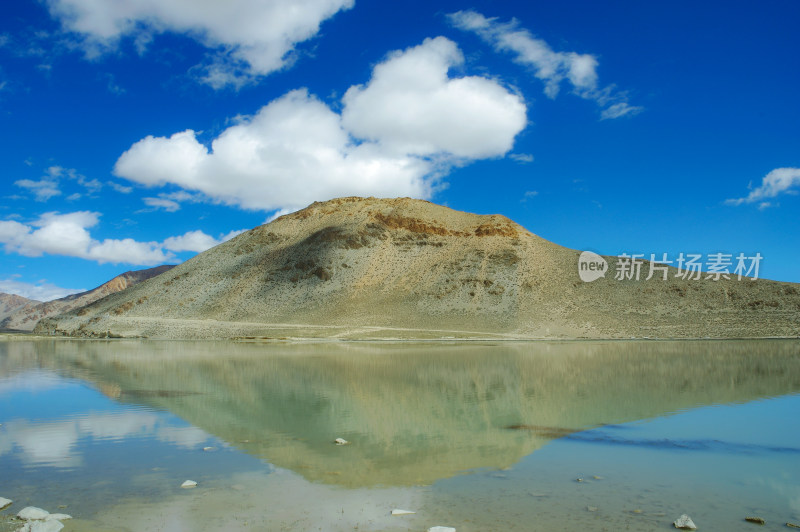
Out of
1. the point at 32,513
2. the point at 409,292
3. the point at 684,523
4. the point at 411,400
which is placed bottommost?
the point at 32,513

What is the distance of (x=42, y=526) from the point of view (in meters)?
6.75

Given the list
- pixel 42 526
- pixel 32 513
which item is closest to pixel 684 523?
pixel 42 526

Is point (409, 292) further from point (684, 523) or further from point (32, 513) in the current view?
point (684, 523)

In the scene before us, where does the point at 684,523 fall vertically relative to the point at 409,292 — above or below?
below

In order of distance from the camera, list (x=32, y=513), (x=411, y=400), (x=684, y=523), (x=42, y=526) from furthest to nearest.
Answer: (x=411, y=400)
(x=32, y=513)
(x=684, y=523)
(x=42, y=526)

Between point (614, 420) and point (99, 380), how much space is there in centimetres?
2142

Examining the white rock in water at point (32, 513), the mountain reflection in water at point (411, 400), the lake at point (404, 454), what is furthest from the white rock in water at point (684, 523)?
the white rock in water at point (32, 513)

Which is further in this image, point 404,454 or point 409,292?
point 409,292

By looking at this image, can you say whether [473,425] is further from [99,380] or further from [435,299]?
[435,299]

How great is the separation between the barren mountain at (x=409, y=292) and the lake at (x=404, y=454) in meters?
49.4

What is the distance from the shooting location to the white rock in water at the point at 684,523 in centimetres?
686

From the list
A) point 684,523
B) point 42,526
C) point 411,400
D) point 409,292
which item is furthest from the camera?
point 409,292

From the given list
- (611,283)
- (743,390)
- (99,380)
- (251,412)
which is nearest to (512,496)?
(251,412)

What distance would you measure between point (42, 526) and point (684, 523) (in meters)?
7.85
